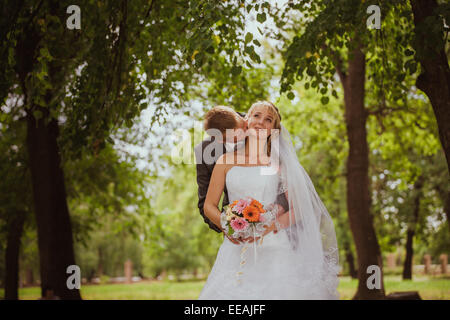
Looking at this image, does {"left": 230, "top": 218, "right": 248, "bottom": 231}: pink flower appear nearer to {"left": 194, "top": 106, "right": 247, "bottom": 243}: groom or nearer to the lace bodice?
the lace bodice

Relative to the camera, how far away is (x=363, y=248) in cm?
1175

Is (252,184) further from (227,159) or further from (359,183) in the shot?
(359,183)

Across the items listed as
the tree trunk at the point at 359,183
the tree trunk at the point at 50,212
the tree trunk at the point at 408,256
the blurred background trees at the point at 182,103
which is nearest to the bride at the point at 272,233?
the blurred background trees at the point at 182,103

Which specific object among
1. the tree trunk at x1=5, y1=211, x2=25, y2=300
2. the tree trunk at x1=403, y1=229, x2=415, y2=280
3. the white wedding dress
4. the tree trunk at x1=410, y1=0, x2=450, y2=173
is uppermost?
the tree trunk at x1=410, y1=0, x2=450, y2=173

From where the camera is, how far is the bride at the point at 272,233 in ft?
13.6

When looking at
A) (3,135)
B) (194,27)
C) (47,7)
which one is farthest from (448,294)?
(3,135)

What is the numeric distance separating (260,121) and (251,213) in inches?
43.5

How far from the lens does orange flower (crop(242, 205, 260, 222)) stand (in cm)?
416

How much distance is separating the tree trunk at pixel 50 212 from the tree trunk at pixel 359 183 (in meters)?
6.49

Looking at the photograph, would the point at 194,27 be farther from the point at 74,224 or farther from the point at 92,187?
the point at 74,224

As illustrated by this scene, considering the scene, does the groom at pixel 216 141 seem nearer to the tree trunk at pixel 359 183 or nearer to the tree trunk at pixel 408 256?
the tree trunk at pixel 359 183

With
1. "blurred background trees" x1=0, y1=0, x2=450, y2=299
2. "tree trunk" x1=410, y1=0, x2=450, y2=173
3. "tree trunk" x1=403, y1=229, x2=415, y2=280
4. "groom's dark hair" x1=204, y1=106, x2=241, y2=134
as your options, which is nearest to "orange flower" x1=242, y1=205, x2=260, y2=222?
"groom's dark hair" x1=204, y1=106, x2=241, y2=134

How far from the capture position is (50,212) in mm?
9586

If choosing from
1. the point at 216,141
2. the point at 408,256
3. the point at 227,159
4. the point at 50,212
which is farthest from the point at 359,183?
the point at 408,256
